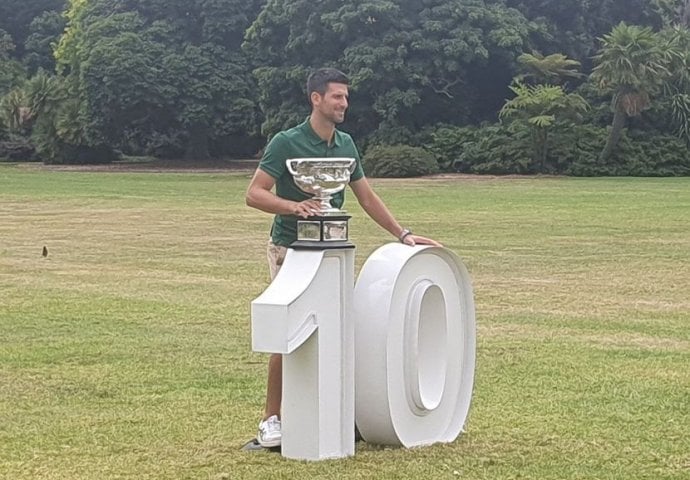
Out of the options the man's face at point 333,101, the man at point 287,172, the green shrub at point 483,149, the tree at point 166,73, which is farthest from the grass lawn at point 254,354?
the tree at point 166,73

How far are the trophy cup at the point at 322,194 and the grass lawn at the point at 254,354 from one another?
1.07m

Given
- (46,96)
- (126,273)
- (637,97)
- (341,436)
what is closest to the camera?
(341,436)

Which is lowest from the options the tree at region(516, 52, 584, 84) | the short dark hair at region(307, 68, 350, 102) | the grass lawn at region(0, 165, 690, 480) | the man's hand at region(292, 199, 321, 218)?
the grass lawn at region(0, 165, 690, 480)

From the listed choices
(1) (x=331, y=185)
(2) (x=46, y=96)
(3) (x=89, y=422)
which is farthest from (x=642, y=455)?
(2) (x=46, y=96)

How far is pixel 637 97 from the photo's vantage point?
49.5 m

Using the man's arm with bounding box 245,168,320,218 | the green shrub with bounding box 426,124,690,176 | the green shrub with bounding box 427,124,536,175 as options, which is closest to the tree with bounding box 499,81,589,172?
the green shrub with bounding box 426,124,690,176

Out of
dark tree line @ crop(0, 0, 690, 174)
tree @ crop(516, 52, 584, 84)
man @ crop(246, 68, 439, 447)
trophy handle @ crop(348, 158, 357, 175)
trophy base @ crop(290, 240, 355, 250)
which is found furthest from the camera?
tree @ crop(516, 52, 584, 84)

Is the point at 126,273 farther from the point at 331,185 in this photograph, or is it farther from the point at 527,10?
the point at 527,10

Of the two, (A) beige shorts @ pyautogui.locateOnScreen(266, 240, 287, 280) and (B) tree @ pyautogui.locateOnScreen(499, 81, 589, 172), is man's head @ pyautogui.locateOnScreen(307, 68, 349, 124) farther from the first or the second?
(B) tree @ pyautogui.locateOnScreen(499, 81, 589, 172)

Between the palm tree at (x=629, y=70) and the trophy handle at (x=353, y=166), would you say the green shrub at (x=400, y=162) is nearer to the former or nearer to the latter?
the palm tree at (x=629, y=70)

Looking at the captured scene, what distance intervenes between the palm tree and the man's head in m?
43.3

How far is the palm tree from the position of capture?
158 feet

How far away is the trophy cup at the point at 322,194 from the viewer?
6105 mm

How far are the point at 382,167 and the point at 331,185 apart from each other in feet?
144
